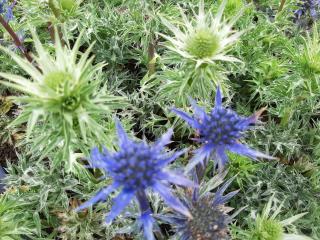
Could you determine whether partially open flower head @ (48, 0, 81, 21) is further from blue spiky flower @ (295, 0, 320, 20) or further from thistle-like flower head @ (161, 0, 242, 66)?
blue spiky flower @ (295, 0, 320, 20)

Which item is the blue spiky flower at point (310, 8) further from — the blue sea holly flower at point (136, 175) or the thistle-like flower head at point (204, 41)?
the blue sea holly flower at point (136, 175)

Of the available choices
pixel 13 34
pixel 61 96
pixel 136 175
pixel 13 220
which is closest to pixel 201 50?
pixel 61 96

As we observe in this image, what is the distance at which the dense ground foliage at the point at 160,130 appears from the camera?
A: 1.25 meters

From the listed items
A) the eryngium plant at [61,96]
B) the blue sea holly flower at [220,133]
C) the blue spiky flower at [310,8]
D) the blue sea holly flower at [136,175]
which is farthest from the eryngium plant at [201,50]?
the blue spiky flower at [310,8]

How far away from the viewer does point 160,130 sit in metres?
2.17

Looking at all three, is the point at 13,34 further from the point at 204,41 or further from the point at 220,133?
the point at 220,133

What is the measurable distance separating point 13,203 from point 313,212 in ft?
4.76

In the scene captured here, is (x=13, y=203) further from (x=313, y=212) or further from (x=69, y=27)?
(x=313, y=212)

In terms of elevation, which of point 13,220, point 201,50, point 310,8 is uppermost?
point 310,8

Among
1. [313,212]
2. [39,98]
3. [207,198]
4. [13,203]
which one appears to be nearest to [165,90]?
[207,198]

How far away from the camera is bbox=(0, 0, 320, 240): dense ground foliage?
1.25 meters

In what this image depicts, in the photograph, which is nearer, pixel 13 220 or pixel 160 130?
pixel 13 220

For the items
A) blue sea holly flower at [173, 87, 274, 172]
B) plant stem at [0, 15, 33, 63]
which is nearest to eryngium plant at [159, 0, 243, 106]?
blue sea holly flower at [173, 87, 274, 172]

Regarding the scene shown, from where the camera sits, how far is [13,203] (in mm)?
1750
